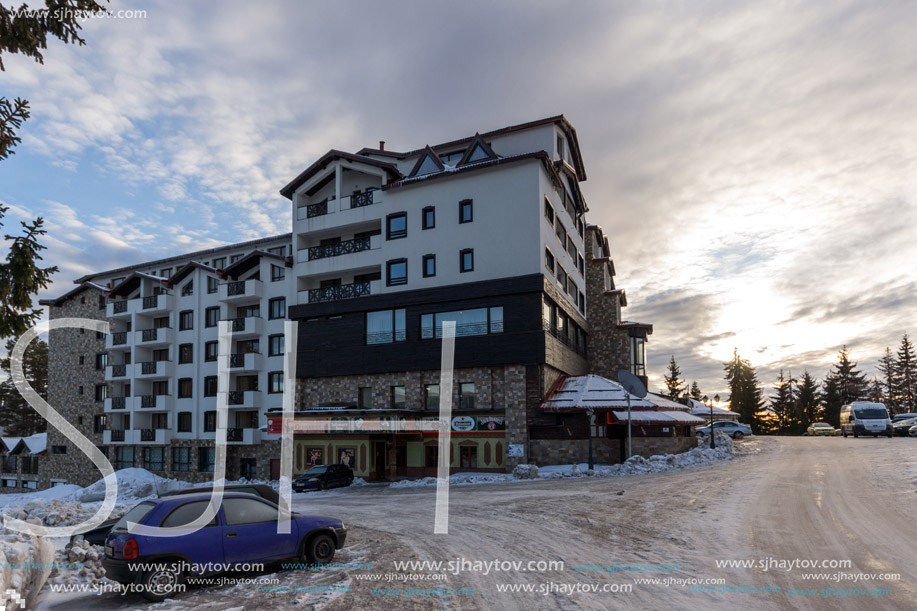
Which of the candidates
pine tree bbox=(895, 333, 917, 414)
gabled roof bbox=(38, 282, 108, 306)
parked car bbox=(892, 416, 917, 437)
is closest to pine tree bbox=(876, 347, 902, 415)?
pine tree bbox=(895, 333, 917, 414)

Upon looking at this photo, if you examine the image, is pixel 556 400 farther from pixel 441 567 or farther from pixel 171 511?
pixel 171 511

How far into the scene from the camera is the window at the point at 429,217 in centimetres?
4019

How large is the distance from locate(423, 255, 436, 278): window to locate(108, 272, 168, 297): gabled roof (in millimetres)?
25997

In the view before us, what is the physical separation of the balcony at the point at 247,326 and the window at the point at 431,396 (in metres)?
16.1

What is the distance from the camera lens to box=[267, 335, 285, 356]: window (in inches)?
1852

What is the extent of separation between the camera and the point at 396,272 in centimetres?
4100

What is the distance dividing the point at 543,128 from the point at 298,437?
2644 cm

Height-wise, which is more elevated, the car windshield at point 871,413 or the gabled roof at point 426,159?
the gabled roof at point 426,159

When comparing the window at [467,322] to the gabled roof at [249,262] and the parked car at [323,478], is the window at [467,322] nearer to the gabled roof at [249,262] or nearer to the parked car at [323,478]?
the parked car at [323,478]

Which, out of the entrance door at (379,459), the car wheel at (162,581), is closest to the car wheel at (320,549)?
the car wheel at (162,581)

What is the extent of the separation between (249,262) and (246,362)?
305 inches

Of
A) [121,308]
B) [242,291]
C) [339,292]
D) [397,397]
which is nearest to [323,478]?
[397,397]

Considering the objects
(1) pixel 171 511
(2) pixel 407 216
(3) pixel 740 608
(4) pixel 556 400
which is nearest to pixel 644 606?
(3) pixel 740 608

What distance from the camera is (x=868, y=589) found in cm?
993
